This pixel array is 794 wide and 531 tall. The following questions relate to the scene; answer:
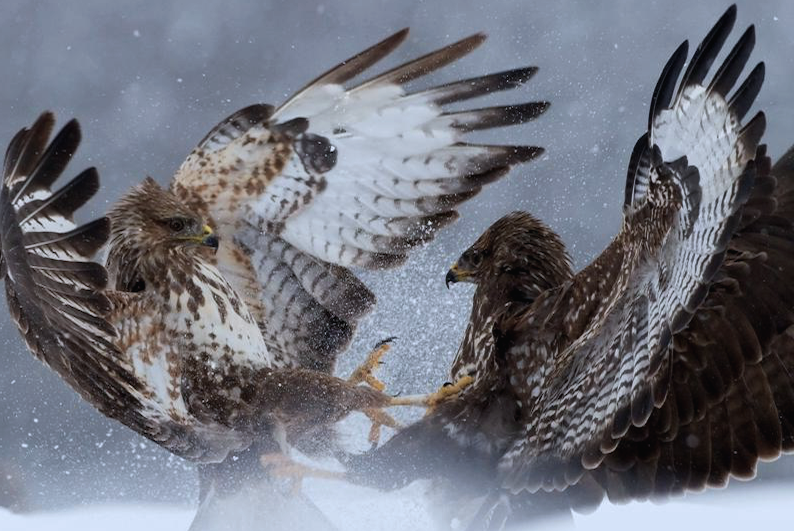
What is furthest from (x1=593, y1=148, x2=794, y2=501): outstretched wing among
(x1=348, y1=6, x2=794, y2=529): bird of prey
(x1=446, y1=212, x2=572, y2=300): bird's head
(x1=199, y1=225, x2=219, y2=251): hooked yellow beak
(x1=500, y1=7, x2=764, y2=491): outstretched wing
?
(x1=199, y1=225, x2=219, y2=251): hooked yellow beak

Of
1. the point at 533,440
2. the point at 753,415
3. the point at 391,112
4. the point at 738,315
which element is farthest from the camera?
the point at 391,112

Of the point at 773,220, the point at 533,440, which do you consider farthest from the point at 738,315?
the point at 533,440

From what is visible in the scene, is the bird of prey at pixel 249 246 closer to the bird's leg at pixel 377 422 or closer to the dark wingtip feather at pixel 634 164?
the bird's leg at pixel 377 422

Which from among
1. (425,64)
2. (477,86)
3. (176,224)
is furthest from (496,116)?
(176,224)

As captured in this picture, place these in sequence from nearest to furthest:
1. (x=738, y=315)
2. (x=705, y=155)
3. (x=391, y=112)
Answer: (x=705, y=155) < (x=738, y=315) < (x=391, y=112)

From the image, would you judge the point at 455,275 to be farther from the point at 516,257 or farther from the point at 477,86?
the point at 477,86

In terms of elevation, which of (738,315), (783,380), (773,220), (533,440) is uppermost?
(773,220)

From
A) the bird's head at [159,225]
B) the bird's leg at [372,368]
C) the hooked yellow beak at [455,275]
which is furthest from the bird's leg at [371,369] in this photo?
the bird's head at [159,225]

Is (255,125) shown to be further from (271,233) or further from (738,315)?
(738,315)
